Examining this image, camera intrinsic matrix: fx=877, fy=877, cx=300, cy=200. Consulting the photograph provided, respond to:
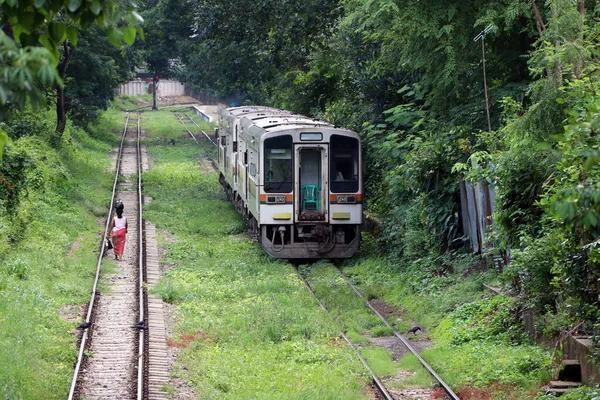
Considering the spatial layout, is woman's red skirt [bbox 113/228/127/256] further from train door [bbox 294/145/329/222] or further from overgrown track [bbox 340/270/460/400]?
overgrown track [bbox 340/270/460/400]

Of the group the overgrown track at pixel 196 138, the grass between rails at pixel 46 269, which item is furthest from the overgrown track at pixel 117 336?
the overgrown track at pixel 196 138

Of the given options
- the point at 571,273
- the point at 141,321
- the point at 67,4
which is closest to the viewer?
the point at 67,4

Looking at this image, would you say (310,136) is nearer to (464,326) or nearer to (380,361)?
(464,326)

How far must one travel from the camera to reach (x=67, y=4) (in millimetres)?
5652

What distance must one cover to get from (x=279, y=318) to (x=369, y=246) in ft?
22.6

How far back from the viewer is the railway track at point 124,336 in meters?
10.3

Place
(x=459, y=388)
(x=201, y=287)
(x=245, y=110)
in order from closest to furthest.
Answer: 1. (x=459, y=388)
2. (x=201, y=287)
3. (x=245, y=110)

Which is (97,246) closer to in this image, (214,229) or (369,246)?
(214,229)

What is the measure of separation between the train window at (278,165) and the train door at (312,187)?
0.24m

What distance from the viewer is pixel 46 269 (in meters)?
16.0

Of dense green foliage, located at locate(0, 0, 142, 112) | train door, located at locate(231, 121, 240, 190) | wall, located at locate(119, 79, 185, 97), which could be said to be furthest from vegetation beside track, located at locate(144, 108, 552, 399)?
wall, located at locate(119, 79, 185, 97)

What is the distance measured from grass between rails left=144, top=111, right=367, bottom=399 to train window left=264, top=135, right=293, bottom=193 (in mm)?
1573

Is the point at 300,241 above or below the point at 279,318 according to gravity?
above

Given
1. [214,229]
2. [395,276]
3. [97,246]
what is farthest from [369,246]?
[97,246]
